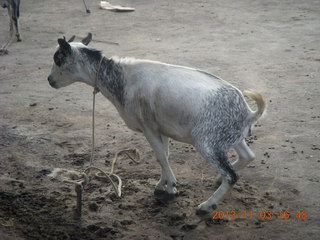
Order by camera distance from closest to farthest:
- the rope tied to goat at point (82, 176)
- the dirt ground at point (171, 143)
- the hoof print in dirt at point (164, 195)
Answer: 1. the dirt ground at point (171, 143)
2. the rope tied to goat at point (82, 176)
3. the hoof print in dirt at point (164, 195)

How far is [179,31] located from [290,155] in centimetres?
711

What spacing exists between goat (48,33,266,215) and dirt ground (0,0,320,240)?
45cm

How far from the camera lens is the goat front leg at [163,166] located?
17.9ft

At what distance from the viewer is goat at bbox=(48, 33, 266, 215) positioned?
16.7 ft

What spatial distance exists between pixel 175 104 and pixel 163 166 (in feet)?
2.63

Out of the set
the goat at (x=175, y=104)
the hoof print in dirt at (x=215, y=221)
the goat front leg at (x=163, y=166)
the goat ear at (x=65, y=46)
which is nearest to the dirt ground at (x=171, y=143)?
the hoof print in dirt at (x=215, y=221)

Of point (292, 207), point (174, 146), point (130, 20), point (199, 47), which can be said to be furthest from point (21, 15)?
point (292, 207)

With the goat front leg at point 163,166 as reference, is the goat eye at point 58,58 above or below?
above

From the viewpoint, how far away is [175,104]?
16.9 ft

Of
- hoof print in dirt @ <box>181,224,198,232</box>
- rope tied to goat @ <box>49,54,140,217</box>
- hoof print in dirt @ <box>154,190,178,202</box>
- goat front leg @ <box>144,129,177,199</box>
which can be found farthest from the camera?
hoof print in dirt @ <box>154,190,178,202</box>

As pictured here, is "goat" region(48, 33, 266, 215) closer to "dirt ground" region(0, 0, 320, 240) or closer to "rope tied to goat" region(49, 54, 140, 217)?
"rope tied to goat" region(49, 54, 140, 217)

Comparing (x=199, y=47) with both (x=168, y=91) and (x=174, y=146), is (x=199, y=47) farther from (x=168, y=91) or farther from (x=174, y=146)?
(x=168, y=91)
